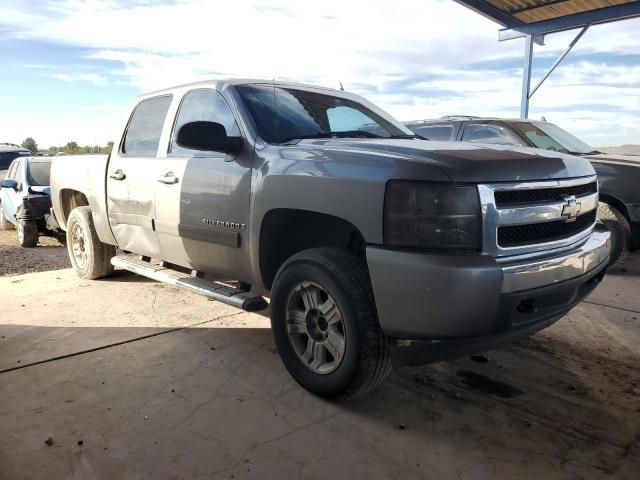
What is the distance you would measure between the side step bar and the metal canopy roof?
7766 millimetres

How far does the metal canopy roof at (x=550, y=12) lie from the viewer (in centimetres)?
968

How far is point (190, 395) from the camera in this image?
3.15 meters

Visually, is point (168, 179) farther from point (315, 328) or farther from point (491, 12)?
point (491, 12)

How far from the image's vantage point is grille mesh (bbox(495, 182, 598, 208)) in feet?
8.48

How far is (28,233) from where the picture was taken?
395 inches

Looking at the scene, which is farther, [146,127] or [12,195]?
[12,195]

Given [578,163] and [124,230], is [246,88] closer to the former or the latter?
[124,230]

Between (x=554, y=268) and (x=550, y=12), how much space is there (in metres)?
9.40

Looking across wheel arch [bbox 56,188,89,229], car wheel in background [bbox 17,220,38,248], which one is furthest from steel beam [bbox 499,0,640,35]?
car wheel in background [bbox 17,220,38,248]

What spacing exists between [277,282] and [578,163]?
1.94m

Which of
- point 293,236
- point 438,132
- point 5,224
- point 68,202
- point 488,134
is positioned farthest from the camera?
point 5,224

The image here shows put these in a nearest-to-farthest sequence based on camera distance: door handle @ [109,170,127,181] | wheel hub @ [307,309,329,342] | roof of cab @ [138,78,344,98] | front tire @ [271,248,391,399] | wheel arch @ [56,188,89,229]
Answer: front tire @ [271,248,391,399] → wheel hub @ [307,309,329,342] → roof of cab @ [138,78,344,98] → door handle @ [109,170,127,181] → wheel arch @ [56,188,89,229]

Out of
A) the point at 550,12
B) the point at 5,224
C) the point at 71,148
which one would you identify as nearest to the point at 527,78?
the point at 550,12

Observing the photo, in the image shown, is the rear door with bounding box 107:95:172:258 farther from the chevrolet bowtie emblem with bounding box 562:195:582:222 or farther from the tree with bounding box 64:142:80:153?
the tree with bounding box 64:142:80:153
